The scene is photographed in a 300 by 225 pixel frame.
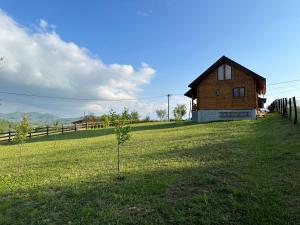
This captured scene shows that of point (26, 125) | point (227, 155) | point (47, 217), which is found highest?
point (26, 125)

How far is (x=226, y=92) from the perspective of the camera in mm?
39000

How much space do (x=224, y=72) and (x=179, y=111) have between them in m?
12.0

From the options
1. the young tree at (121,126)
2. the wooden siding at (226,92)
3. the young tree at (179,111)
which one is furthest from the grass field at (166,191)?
the young tree at (179,111)

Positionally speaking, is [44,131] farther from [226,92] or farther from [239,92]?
[239,92]

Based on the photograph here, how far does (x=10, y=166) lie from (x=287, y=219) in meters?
12.5

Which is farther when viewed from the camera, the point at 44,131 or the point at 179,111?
the point at 179,111

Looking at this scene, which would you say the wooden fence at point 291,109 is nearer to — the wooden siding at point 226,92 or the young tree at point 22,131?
the wooden siding at point 226,92

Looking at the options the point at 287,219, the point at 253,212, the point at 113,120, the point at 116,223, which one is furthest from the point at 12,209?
the point at 287,219

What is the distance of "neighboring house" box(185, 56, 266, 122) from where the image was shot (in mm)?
37938

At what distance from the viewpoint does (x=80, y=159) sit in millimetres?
15078

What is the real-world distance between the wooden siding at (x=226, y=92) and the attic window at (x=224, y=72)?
1.29 ft

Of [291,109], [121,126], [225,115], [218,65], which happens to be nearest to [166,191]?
[121,126]

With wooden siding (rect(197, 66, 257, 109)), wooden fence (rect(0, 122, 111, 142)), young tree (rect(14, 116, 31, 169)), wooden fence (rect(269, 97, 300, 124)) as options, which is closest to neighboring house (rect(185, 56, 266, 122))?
wooden siding (rect(197, 66, 257, 109))

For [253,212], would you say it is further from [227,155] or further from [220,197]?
[227,155]
